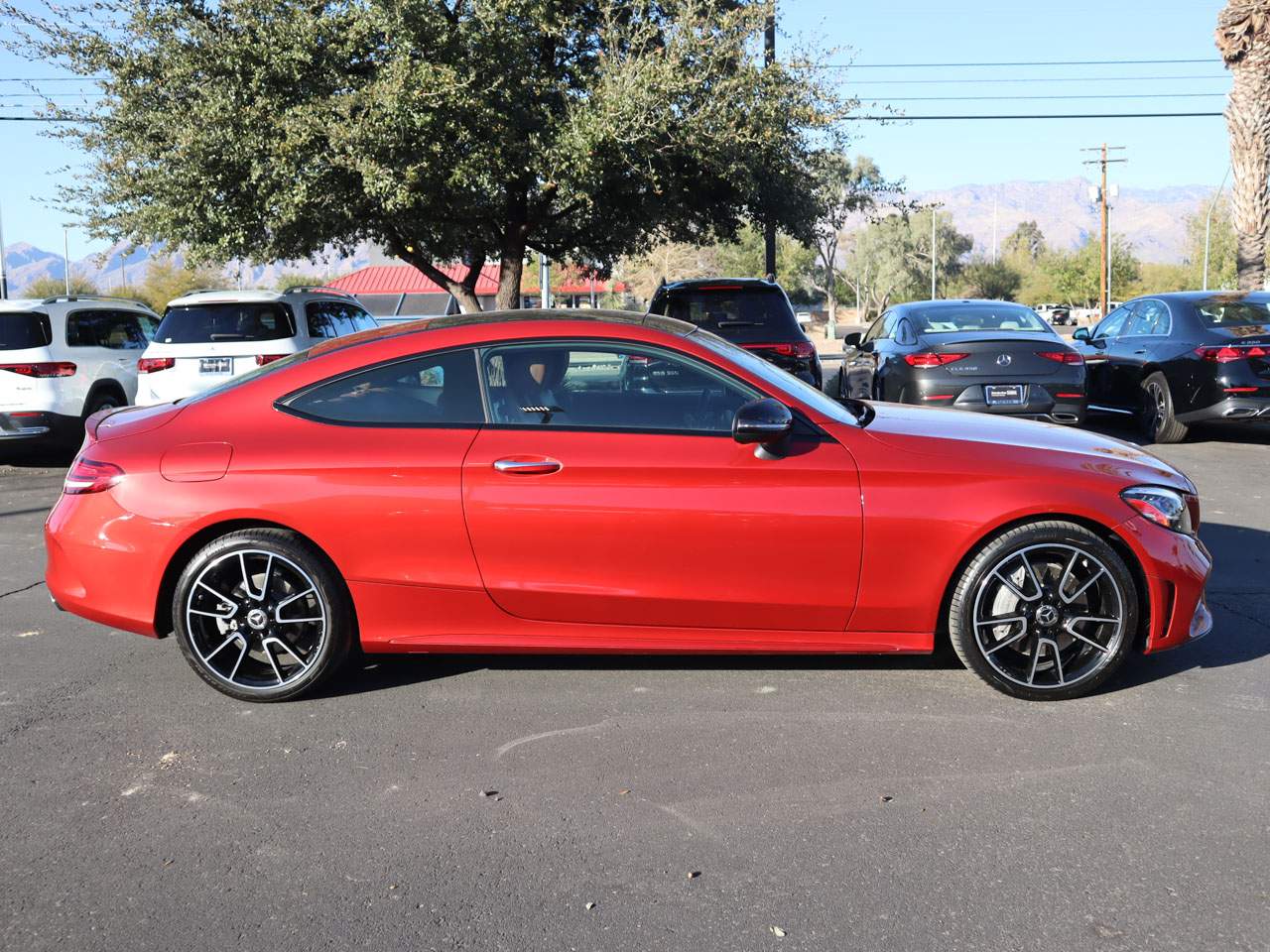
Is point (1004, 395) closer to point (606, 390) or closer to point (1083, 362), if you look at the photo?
point (1083, 362)

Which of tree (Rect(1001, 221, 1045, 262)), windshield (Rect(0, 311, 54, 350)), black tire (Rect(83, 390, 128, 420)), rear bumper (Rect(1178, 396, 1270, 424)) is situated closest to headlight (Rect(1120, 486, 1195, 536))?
rear bumper (Rect(1178, 396, 1270, 424))

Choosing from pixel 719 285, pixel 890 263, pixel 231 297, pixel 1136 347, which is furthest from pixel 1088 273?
pixel 231 297

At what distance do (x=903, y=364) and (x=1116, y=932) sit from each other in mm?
8375

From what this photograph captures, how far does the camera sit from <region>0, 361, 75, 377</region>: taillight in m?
11.1

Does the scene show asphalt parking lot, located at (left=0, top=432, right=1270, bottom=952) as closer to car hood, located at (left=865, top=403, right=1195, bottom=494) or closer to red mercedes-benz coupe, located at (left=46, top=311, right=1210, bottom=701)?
red mercedes-benz coupe, located at (left=46, top=311, right=1210, bottom=701)

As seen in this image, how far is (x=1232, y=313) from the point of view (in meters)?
11.8

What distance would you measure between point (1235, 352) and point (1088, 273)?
8023 centimetres

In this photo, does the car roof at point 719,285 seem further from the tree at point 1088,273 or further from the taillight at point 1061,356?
the tree at point 1088,273

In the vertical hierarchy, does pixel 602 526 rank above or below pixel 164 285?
below

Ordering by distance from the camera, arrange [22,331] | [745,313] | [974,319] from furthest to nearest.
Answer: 1. [745,313]
2. [974,319]
3. [22,331]

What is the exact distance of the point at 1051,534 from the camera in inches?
175

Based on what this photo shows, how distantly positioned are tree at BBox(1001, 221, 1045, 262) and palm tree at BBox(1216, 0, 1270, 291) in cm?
9022

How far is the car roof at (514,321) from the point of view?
486 centimetres

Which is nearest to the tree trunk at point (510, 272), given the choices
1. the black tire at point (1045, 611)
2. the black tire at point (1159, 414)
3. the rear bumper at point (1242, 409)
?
the black tire at point (1159, 414)
